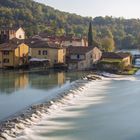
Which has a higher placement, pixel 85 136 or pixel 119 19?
pixel 119 19

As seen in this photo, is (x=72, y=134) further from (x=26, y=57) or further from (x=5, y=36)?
(x=5, y=36)

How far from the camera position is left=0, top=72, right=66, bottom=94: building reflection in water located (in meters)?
27.8

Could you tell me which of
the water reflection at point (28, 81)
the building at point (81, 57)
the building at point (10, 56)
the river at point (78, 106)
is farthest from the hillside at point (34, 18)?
the river at point (78, 106)

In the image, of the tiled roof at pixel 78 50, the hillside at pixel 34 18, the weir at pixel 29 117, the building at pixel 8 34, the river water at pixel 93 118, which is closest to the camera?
the weir at pixel 29 117

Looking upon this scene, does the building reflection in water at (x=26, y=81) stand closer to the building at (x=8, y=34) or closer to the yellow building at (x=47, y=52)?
the yellow building at (x=47, y=52)

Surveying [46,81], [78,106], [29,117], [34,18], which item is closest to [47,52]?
[46,81]

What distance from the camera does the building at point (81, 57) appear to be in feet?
141

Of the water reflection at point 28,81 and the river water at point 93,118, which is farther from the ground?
the water reflection at point 28,81

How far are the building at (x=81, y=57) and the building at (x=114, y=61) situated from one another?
3.76 feet

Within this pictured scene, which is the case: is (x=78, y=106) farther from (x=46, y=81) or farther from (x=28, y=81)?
(x=28, y=81)

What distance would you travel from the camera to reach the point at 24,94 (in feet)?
81.7

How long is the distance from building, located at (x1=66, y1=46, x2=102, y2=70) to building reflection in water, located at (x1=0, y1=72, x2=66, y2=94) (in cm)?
585

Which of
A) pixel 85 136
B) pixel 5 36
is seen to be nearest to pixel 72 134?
pixel 85 136

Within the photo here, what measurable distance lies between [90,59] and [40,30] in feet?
113
